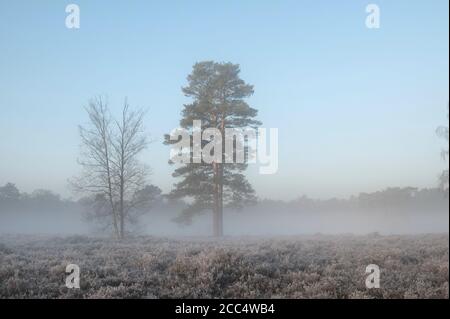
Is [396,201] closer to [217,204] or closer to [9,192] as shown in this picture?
[217,204]

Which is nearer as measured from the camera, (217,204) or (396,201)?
(217,204)

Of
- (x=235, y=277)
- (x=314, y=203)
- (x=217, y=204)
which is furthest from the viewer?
(x=314, y=203)

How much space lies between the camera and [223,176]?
35844 mm

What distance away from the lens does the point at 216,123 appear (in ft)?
117

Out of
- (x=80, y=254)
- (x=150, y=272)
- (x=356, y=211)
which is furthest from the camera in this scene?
(x=356, y=211)

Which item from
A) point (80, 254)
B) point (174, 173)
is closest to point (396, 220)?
point (174, 173)

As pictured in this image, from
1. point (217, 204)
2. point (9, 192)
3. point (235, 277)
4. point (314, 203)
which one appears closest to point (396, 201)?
point (314, 203)

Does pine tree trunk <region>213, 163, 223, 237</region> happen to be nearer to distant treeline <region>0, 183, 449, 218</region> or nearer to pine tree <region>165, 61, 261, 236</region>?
pine tree <region>165, 61, 261, 236</region>

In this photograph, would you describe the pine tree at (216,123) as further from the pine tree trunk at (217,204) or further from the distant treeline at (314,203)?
the distant treeline at (314,203)

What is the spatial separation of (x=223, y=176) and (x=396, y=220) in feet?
116

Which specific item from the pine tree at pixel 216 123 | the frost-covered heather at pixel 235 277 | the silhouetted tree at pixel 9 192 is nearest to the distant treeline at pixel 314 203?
the silhouetted tree at pixel 9 192
